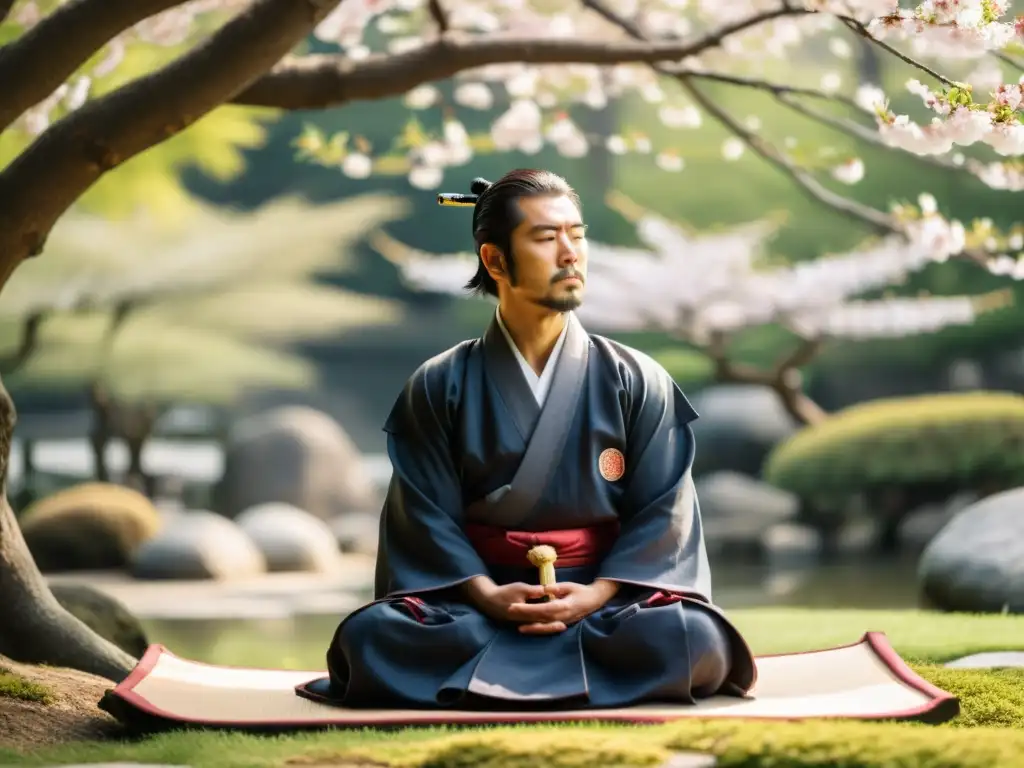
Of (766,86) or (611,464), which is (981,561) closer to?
(766,86)

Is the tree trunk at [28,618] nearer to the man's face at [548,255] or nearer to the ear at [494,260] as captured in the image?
the ear at [494,260]

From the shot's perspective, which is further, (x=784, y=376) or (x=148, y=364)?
(x=148, y=364)

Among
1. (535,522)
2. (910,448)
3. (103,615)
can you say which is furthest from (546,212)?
(910,448)

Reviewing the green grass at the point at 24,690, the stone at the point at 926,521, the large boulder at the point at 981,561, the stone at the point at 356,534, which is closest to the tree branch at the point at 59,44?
the green grass at the point at 24,690

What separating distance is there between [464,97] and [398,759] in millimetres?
4636

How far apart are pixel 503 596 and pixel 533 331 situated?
0.62 meters

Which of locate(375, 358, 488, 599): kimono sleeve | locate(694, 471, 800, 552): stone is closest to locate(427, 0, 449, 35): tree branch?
locate(375, 358, 488, 599): kimono sleeve

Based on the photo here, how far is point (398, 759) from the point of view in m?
2.28

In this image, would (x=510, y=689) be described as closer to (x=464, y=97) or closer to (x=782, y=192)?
(x=464, y=97)

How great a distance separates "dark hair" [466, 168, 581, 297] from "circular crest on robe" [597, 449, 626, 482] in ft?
1.47

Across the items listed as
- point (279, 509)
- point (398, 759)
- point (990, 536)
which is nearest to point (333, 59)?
point (398, 759)

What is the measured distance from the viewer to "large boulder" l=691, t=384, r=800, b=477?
39.3 feet

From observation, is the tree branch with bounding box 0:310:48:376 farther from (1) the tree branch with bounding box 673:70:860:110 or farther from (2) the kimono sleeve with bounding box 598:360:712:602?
(2) the kimono sleeve with bounding box 598:360:712:602

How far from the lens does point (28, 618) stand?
3496 millimetres
